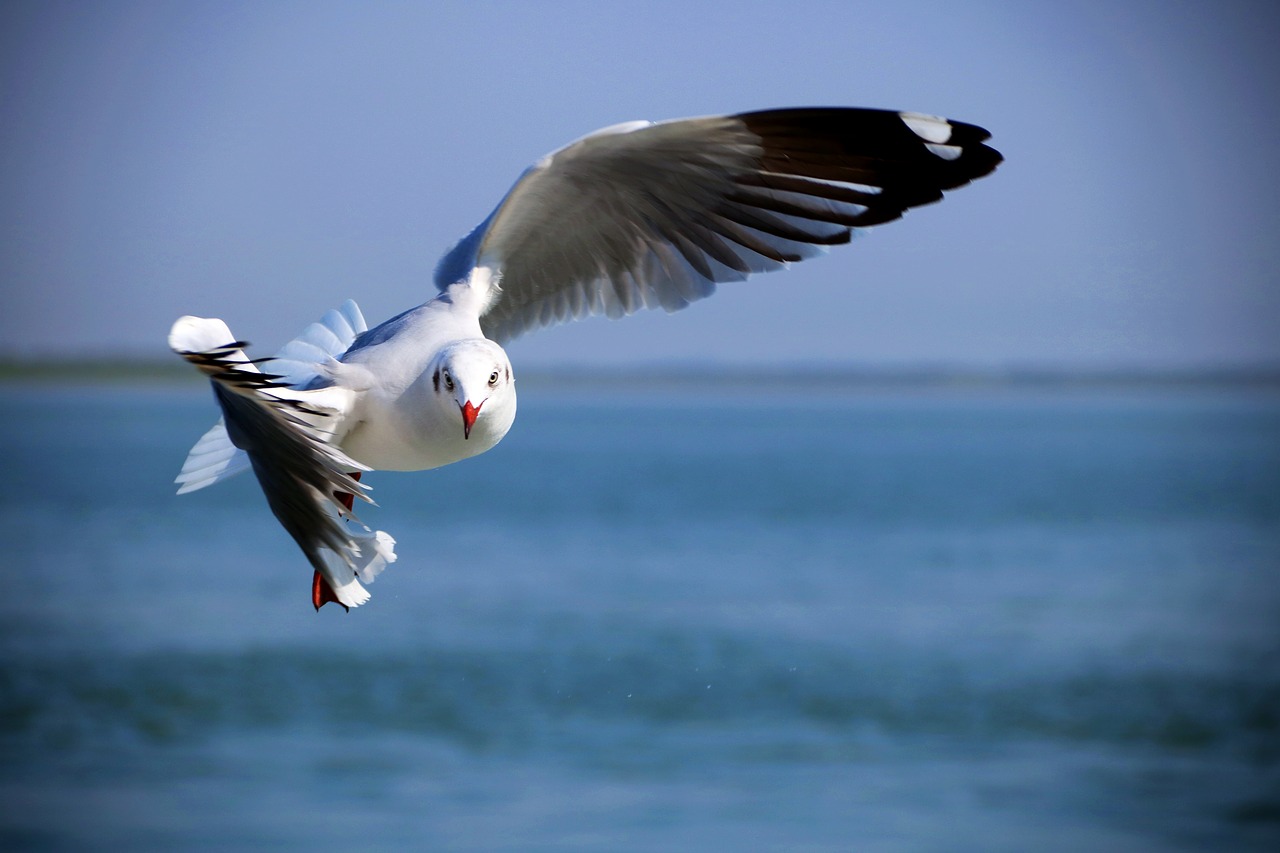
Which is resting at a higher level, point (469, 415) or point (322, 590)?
point (469, 415)

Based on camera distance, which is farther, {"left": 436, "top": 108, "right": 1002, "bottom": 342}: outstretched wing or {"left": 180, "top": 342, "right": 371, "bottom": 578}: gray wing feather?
{"left": 436, "top": 108, "right": 1002, "bottom": 342}: outstretched wing

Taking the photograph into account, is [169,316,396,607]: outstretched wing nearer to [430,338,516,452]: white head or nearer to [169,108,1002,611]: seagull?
Answer: [169,108,1002,611]: seagull

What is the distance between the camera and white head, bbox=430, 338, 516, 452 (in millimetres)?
3268

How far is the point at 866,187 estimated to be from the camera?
397 centimetres

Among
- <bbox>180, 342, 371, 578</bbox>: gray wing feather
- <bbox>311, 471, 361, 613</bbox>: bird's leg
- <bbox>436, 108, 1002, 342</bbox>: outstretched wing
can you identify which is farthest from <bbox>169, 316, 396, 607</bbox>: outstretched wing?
<bbox>436, 108, 1002, 342</bbox>: outstretched wing

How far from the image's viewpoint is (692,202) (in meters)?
Answer: 4.29

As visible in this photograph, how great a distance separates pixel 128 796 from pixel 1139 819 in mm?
11509

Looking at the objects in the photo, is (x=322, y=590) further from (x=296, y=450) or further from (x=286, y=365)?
(x=296, y=450)

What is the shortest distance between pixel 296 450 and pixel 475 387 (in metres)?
0.45

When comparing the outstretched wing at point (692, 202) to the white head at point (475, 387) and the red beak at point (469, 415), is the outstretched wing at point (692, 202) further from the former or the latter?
the red beak at point (469, 415)

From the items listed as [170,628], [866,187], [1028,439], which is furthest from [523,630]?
[1028,439]

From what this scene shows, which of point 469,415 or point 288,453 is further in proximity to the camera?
point 288,453

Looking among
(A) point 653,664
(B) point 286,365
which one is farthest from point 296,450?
(A) point 653,664

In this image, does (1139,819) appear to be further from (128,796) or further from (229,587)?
(229,587)
